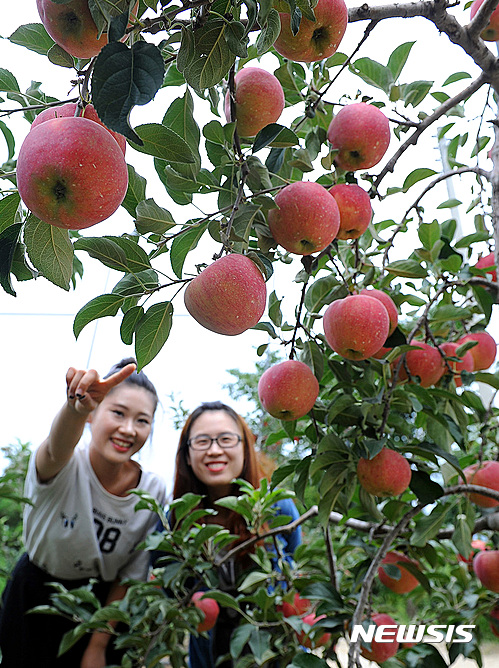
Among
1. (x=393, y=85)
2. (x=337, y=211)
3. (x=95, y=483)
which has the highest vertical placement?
(x=393, y=85)

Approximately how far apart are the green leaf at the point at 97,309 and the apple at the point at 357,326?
0.96 ft

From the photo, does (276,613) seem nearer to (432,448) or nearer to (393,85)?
(432,448)

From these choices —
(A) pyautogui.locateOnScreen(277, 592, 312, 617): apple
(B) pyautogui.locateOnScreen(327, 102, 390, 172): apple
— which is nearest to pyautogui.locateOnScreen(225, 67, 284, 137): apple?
(B) pyautogui.locateOnScreen(327, 102, 390, 172): apple

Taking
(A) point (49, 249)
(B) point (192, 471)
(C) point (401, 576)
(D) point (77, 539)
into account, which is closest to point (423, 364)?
(C) point (401, 576)

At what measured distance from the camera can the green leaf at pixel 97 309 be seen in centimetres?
54

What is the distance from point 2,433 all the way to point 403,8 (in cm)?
330

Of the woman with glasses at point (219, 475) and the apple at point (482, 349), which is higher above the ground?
the apple at point (482, 349)

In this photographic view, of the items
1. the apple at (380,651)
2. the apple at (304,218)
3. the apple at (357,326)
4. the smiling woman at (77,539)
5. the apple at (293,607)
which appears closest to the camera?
the apple at (304,218)

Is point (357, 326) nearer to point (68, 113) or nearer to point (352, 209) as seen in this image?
point (352, 209)

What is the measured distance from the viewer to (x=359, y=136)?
66cm

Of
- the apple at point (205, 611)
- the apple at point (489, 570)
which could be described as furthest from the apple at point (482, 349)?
the apple at point (205, 611)

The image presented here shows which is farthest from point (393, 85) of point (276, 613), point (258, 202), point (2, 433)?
point (2, 433)

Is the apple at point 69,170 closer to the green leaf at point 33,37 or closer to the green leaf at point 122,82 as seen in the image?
the green leaf at point 122,82

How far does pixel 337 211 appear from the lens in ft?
2.01
